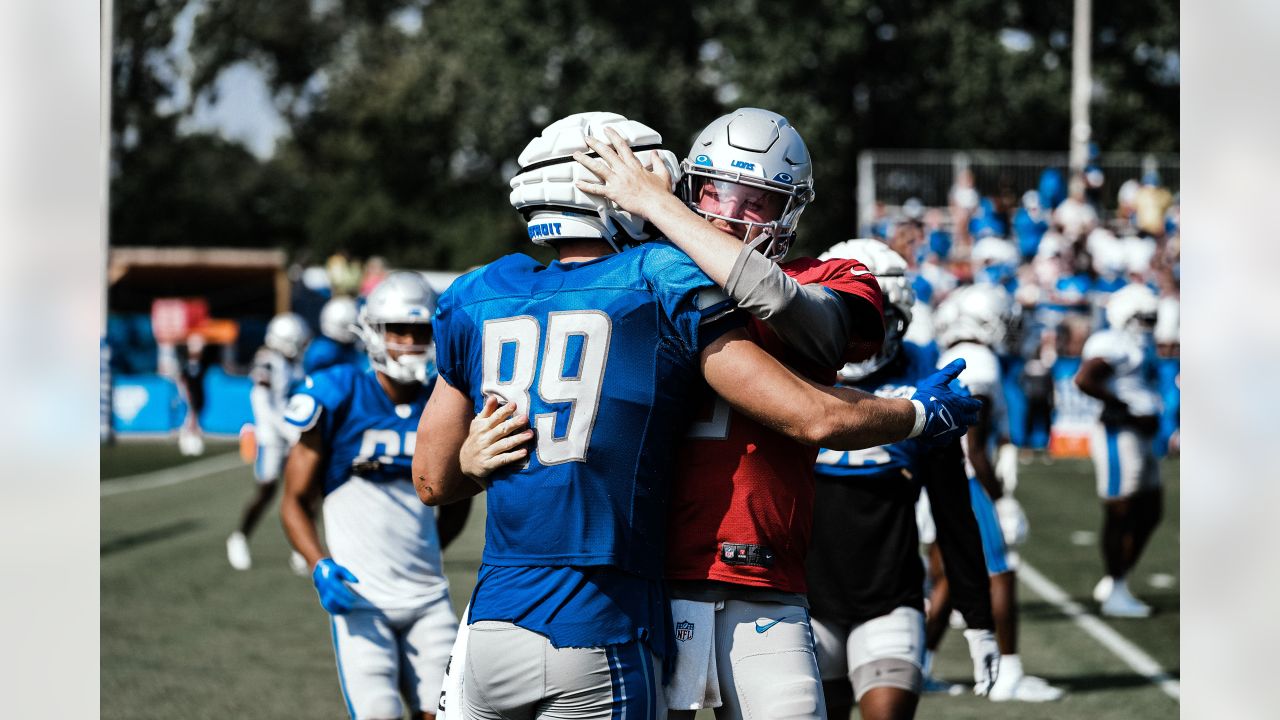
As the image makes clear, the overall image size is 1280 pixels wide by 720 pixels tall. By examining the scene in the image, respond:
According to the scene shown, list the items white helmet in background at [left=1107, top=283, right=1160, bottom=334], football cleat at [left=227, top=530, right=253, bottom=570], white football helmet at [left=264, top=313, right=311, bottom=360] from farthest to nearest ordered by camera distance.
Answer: white football helmet at [left=264, top=313, right=311, bottom=360], football cleat at [left=227, top=530, right=253, bottom=570], white helmet in background at [left=1107, top=283, right=1160, bottom=334]

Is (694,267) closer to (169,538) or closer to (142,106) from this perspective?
(169,538)

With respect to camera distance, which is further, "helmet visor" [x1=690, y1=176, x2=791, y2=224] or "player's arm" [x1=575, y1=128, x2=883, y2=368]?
"helmet visor" [x1=690, y1=176, x2=791, y2=224]

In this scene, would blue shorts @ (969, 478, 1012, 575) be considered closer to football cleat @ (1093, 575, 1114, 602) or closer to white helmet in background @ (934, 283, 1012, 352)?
white helmet in background @ (934, 283, 1012, 352)

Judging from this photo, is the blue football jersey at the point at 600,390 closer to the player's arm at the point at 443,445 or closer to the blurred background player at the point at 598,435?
the blurred background player at the point at 598,435

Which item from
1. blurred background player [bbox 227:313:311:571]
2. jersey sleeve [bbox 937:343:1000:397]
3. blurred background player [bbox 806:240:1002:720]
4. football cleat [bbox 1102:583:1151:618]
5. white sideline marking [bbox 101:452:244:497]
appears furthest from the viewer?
white sideline marking [bbox 101:452:244:497]

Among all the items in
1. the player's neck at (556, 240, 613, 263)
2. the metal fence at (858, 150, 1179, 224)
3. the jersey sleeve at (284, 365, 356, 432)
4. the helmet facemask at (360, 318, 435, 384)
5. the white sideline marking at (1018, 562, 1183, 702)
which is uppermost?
the metal fence at (858, 150, 1179, 224)

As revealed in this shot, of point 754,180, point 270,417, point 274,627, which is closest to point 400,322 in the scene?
point 754,180

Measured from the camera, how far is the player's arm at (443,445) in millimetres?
3432

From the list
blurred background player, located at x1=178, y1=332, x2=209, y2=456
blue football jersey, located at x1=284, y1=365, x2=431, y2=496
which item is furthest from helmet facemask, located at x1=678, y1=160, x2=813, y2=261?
blurred background player, located at x1=178, y1=332, x2=209, y2=456

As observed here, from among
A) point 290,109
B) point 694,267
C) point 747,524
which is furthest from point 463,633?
point 290,109

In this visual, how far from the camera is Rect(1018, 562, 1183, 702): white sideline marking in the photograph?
8141 mm

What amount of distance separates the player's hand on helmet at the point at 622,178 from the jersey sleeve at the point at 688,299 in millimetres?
119

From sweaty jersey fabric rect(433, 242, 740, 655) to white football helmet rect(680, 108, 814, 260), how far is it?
10.9 inches

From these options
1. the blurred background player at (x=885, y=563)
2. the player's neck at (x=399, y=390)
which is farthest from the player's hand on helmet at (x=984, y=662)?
the player's neck at (x=399, y=390)
